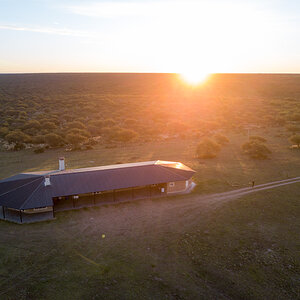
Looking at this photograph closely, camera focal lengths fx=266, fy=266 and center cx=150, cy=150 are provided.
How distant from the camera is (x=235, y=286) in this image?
16.3 m

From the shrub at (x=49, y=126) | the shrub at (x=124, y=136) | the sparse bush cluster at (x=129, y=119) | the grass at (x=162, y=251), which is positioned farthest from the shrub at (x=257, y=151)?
the shrub at (x=49, y=126)

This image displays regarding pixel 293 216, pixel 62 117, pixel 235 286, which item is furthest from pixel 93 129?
pixel 235 286

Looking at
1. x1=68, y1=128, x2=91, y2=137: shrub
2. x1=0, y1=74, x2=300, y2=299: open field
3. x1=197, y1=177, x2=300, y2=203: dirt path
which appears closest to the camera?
x1=0, y1=74, x2=300, y2=299: open field

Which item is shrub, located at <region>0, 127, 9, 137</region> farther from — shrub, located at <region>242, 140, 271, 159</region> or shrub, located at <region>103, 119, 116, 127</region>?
shrub, located at <region>242, 140, 271, 159</region>

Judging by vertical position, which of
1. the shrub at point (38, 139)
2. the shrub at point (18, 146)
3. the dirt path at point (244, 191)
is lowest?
the dirt path at point (244, 191)

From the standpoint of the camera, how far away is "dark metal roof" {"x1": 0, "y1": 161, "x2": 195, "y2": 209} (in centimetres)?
2364

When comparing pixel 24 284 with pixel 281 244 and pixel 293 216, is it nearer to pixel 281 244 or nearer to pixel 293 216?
pixel 281 244

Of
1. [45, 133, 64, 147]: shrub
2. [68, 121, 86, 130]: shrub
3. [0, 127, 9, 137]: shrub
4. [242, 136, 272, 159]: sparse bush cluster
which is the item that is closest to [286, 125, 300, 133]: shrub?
[242, 136, 272, 159]: sparse bush cluster

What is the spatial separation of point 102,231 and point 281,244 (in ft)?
46.9

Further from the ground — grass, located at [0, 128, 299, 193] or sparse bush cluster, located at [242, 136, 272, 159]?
sparse bush cluster, located at [242, 136, 272, 159]

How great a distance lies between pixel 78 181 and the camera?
2650cm

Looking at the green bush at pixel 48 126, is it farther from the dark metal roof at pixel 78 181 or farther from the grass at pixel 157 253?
the grass at pixel 157 253

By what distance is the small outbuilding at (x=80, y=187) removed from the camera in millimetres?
23641

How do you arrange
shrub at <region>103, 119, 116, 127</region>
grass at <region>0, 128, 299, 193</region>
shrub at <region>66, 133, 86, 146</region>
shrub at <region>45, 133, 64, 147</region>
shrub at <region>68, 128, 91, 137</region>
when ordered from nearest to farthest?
grass at <region>0, 128, 299, 193</region> < shrub at <region>45, 133, 64, 147</region> < shrub at <region>66, 133, 86, 146</region> < shrub at <region>68, 128, 91, 137</region> < shrub at <region>103, 119, 116, 127</region>
